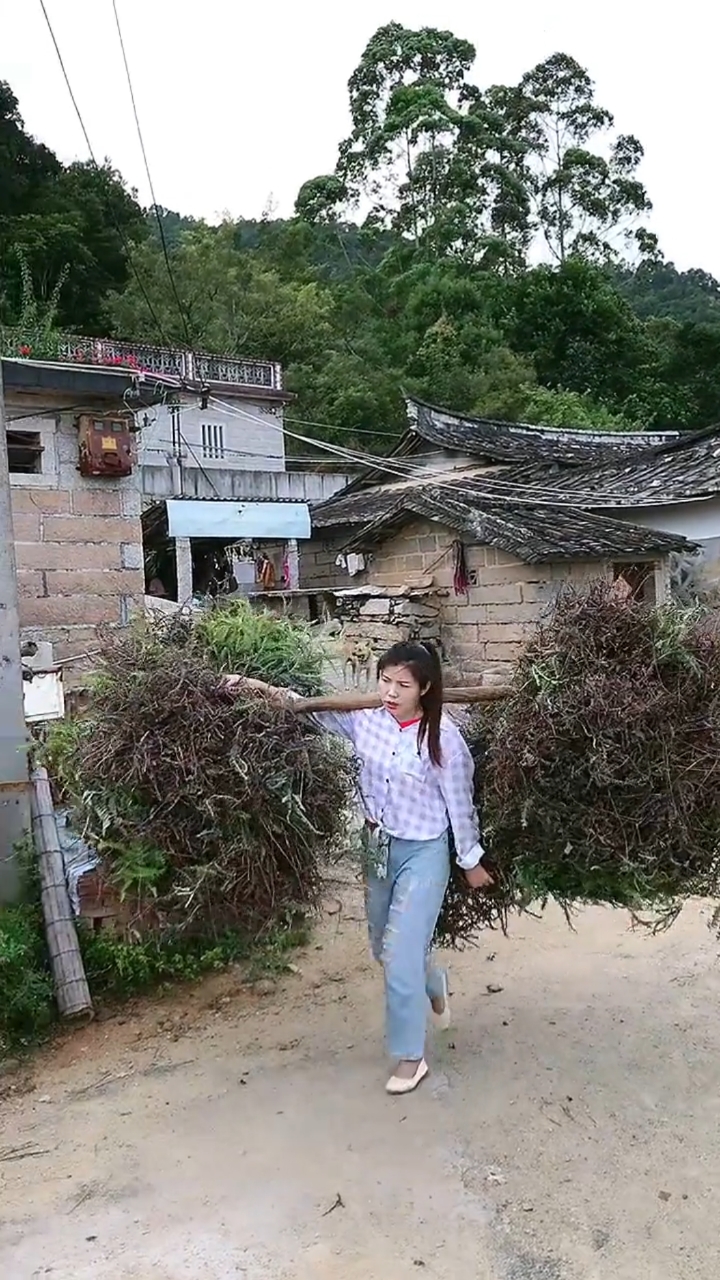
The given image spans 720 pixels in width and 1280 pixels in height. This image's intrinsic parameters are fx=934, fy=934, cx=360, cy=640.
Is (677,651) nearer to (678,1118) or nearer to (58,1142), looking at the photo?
(678,1118)

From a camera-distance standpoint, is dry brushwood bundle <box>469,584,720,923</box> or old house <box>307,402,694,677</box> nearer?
dry brushwood bundle <box>469,584,720,923</box>

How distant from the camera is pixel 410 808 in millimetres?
2799

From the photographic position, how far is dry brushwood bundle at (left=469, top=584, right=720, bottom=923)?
252 centimetres

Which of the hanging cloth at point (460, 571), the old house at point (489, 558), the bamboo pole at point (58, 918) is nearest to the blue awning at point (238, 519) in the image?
the old house at point (489, 558)

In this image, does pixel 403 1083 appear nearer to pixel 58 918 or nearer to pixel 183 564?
pixel 58 918

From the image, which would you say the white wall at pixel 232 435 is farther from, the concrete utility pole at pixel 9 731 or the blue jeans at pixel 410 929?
the blue jeans at pixel 410 929

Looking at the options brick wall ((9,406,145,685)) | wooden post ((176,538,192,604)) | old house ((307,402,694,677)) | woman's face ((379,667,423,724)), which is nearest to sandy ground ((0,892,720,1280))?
woman's face ((379,667,423,724))

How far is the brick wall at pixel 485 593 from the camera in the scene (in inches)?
360

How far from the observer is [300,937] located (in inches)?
163

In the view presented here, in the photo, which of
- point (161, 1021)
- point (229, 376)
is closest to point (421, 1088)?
point (161, 1021)

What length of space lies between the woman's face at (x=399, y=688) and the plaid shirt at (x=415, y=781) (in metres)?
0.09

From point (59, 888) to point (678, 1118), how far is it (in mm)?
2243

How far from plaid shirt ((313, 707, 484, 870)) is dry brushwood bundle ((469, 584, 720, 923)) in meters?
0.11

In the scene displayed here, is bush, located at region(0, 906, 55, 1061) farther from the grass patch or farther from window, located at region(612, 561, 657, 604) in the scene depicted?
window, located at region(612, 561, 657, 604)
